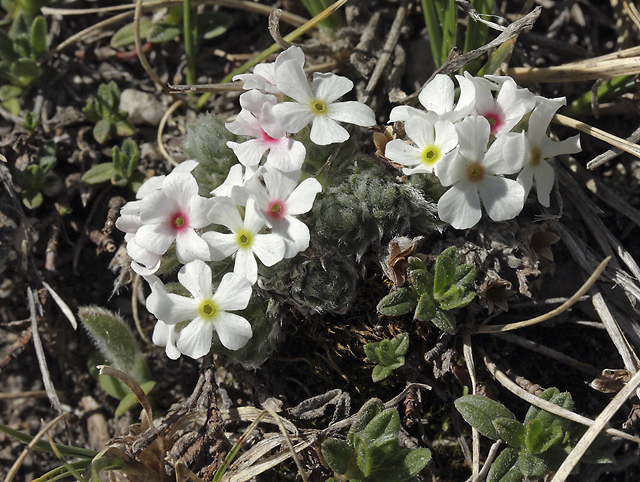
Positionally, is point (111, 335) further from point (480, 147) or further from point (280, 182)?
point (480, 147)

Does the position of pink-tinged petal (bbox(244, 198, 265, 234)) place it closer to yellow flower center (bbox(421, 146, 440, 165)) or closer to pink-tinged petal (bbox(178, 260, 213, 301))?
pink-tinged petal (bbox(178, 260, 213, 301))

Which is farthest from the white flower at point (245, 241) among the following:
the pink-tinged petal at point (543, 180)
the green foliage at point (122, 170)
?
the pink-tinged petal at point (543, 180)

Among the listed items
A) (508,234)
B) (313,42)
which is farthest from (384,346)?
(313,42)

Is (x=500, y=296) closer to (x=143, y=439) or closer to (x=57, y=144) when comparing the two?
(x=143, y=439)

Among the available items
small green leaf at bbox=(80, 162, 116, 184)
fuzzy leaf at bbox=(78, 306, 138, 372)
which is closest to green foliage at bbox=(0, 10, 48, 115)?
small green leaf at bbox=(80, 162, 116, 184)

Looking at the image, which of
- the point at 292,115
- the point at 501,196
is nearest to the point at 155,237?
the point at 292,115

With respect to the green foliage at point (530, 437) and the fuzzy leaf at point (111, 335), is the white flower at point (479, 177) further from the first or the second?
the fuzzy leaf at point (111, 335)
